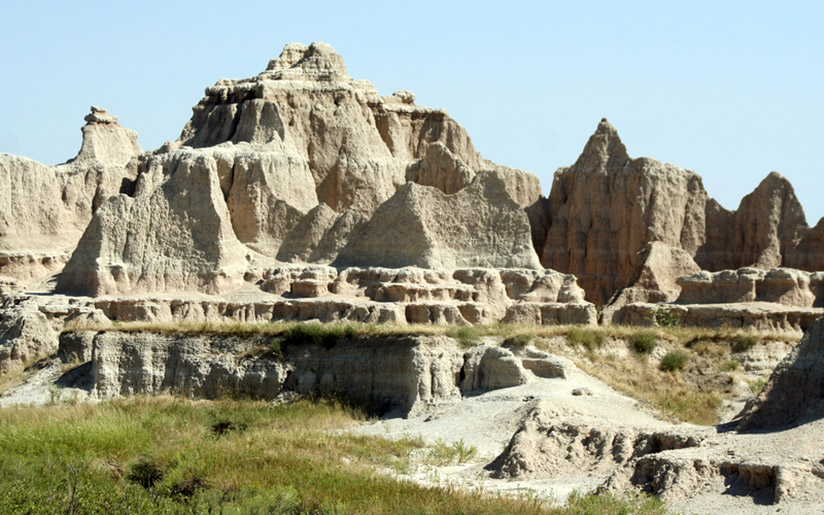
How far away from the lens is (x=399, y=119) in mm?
70438

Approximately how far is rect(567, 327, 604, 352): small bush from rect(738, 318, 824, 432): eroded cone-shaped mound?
1095 centimetres

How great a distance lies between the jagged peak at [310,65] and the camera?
215 ft

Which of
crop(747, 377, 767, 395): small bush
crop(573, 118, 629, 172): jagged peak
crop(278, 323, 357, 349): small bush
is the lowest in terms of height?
crop(747, 377, 767, 395): small bush

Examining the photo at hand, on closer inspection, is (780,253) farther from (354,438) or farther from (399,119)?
(354,438)

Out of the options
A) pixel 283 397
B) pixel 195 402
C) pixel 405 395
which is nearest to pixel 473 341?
pixel 405 395

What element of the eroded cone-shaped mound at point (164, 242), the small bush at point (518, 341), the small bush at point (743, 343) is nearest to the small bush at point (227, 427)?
the small bush at point (518, 341)

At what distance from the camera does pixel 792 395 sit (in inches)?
818

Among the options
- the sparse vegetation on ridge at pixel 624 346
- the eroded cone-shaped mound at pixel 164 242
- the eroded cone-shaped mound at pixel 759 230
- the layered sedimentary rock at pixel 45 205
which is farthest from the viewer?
the eroded cone-shaped mound at pixel 759 230

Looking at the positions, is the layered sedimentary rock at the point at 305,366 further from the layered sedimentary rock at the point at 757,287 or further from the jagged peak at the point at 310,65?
the jagged peak at the point at 310,65

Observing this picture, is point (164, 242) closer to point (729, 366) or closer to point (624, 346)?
point (624, 346)

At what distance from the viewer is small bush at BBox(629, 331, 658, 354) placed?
32.9 meters

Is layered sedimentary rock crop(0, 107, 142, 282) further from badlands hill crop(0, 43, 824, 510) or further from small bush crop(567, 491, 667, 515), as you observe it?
small bush crop(567, 491, 667, 515)

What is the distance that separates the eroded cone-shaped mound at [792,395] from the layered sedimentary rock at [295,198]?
32.6 m

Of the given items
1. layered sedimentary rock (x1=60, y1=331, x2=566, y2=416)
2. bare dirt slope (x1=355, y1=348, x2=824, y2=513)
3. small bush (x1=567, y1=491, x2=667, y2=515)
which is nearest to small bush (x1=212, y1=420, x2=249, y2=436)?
bare dirt slope (x1=355, y1=348, x2=824, y2=513)
